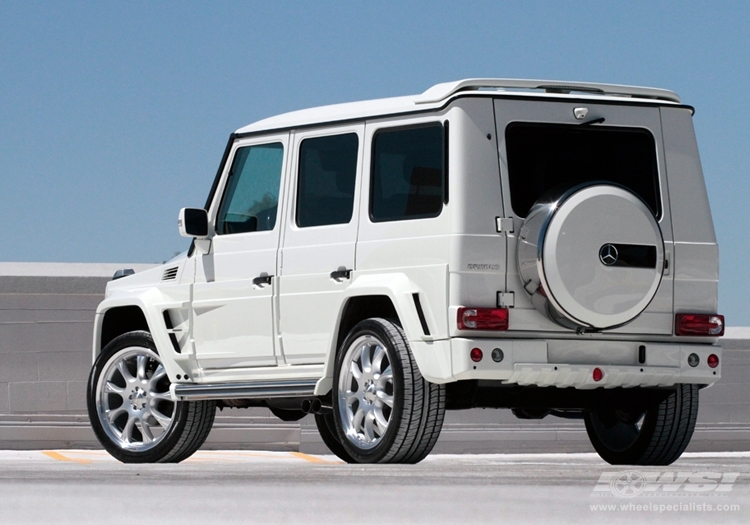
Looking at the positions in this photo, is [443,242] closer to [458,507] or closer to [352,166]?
[352,166]

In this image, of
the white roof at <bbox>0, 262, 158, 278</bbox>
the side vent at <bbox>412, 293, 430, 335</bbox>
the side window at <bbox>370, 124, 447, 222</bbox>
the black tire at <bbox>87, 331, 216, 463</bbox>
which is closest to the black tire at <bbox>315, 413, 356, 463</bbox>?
the black tire at <bbox>87, 331, 216, 463</bbox>

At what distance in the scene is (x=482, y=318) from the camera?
8047 mm

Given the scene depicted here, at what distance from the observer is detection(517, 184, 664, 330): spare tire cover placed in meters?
8.00

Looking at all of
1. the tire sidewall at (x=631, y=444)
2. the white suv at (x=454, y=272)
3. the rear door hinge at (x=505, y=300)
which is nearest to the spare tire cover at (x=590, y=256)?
the white suv at (x=454, y=272)

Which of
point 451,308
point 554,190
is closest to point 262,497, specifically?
point 451,308

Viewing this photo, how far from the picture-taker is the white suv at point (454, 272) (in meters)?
8.10

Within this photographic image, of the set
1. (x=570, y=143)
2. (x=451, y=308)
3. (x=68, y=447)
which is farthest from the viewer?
(x=68, y=447)

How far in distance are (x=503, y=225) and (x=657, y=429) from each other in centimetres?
206

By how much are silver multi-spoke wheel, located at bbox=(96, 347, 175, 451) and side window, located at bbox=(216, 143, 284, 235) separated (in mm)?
1240

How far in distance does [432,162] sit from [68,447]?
7838mm

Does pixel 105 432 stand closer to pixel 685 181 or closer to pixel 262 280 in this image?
pixel 262 280

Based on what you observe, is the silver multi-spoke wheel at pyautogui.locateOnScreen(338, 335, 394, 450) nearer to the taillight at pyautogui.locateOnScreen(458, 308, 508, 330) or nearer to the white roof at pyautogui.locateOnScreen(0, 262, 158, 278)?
the taillight at pyautogui.locateOnScreen(458, 308, 508, 330)

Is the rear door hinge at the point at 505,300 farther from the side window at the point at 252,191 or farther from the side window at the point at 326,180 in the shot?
the side window at the point at 252,191

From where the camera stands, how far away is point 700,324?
8742 millimetres
